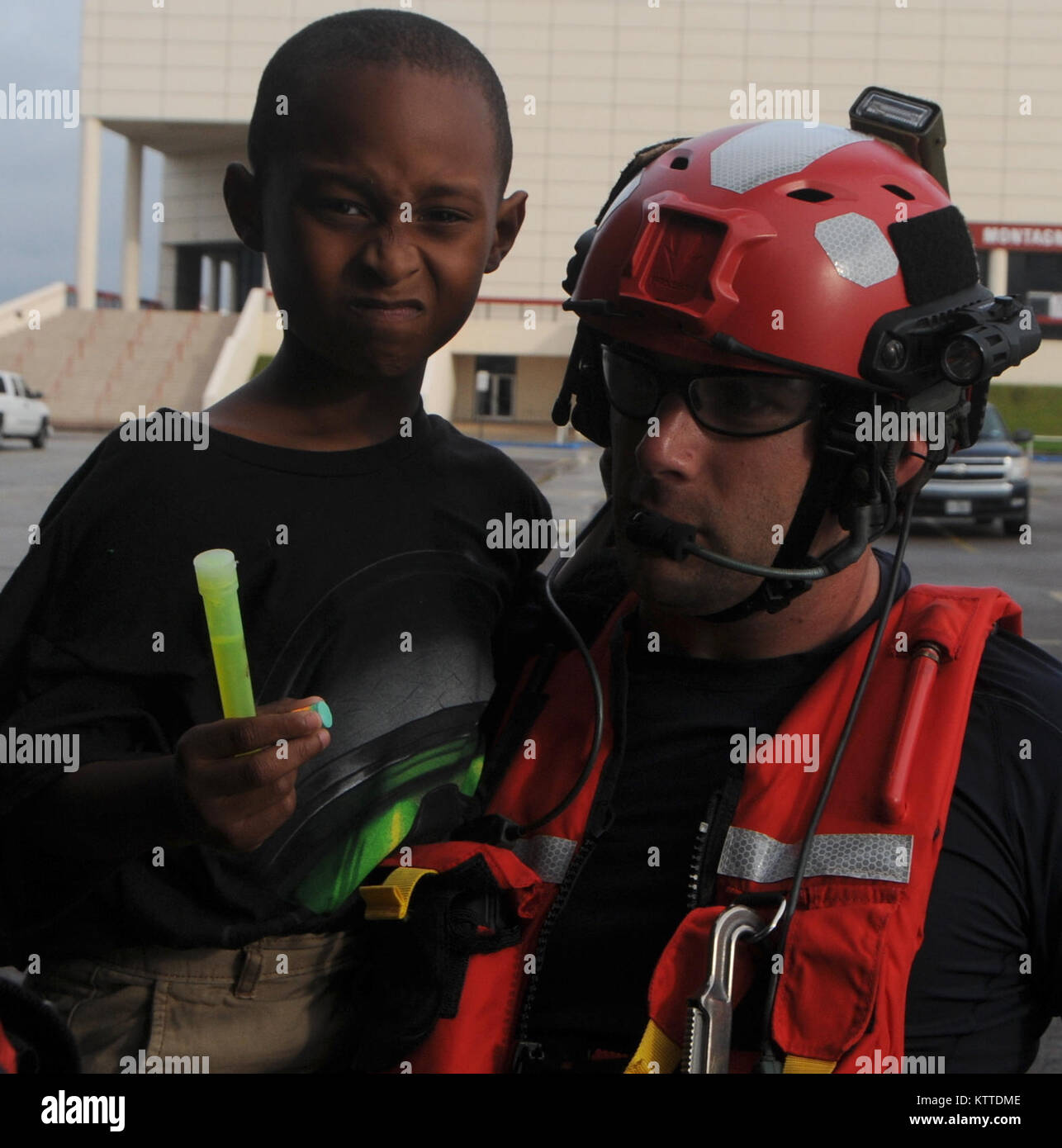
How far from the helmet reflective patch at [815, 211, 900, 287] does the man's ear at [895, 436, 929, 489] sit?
0.27 meters

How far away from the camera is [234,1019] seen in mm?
1939

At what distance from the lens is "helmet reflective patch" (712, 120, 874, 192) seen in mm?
2037

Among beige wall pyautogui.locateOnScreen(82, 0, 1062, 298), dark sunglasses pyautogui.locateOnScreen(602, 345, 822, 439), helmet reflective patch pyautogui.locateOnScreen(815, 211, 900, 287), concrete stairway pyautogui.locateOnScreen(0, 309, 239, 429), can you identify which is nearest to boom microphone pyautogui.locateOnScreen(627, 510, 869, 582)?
dark sunglasses pyautogui.locateOnScreen(602, 345, 822, 439)

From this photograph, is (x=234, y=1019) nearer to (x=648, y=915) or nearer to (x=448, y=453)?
(x=648, y=915)

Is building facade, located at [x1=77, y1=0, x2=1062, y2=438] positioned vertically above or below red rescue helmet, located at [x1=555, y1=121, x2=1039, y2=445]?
above

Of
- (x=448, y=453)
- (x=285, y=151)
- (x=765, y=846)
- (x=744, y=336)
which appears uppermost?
(x=285, y=151)

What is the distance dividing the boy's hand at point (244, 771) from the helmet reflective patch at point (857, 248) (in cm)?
98

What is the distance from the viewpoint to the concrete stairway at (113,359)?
43.0m

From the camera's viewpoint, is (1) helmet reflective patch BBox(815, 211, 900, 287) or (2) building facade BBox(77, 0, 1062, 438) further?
(2) building facade BBox(77, 0, 1062, 438)

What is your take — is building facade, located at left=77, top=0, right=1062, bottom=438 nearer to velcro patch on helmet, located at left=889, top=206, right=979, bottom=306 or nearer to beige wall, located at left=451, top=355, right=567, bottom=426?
beige wall, located at left=451, top=355, right=567, bottom=426

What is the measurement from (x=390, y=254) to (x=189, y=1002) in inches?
40.2

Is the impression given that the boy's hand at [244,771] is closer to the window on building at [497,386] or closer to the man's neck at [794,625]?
the man's neck at [794,625]

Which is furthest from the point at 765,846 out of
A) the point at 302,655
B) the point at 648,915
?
the point at 302,655
